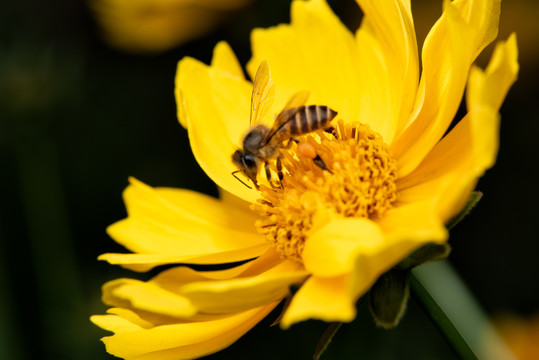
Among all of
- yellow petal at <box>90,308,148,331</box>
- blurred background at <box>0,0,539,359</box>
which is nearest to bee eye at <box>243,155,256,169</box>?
yellow petal at <box>90,308,148,331</box>

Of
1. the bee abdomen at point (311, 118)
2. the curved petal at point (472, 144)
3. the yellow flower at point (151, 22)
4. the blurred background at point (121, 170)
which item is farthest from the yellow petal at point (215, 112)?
the yellow flower at point (151, 22)

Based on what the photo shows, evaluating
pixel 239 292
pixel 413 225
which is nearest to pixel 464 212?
pixel 413 225

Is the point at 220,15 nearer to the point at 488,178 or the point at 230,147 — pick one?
the point at 488,178

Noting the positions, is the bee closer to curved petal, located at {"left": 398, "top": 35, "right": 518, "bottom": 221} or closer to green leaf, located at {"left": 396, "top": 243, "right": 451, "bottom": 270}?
curved petal, located at {"left": 398, "top": 35, "right": 518, "bottom": 221}

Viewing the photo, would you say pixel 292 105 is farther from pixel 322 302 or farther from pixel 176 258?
pixel 322 302

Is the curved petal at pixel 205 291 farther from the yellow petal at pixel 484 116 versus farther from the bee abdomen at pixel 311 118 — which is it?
the yellow petal at pixel 484 116

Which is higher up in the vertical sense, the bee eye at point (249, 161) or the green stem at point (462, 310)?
→ the bee eye at point (249, 161)
